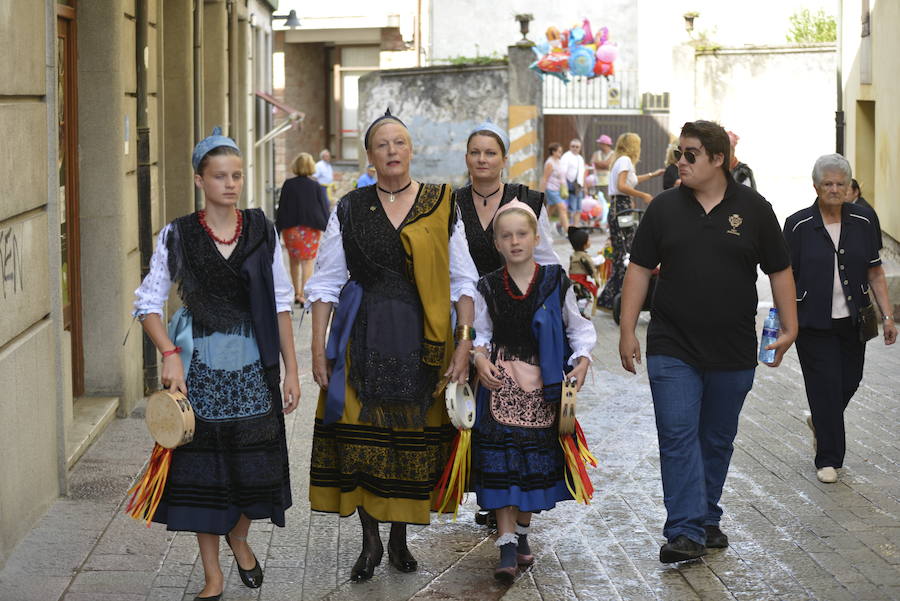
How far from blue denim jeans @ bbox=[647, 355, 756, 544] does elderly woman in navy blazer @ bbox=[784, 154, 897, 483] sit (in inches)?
64.1

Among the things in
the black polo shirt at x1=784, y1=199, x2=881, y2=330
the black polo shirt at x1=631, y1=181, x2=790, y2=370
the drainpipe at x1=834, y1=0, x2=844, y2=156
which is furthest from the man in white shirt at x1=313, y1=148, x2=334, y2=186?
the black polo shirt at x1=631, y1=181, x2=790, y2=370

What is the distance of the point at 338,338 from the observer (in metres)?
6.11

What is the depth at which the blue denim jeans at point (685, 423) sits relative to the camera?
20.9 feet

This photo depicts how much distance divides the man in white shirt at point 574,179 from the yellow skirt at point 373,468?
2179 centimetres

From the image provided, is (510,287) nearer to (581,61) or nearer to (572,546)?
(572,546)

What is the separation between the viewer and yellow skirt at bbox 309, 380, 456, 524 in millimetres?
6070

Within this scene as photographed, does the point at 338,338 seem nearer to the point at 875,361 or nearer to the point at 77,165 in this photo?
the point at 77,165

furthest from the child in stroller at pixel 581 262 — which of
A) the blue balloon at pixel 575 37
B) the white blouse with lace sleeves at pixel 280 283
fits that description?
the blue balloon at pixel 575 37

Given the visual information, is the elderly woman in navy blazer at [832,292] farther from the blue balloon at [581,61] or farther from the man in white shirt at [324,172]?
the man in white shirt at [324,172]

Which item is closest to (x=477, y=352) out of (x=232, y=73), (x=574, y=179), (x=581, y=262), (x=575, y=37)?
(x=581, y=262)

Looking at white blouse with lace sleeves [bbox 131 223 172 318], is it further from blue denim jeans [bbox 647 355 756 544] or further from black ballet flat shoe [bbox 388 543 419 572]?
blue denim jeans [bbox 647 355 756 544]

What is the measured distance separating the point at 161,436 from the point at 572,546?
2.08 m

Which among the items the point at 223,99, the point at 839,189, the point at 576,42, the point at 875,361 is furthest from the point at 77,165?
the point at 576,42

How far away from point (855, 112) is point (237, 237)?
1672 cm
